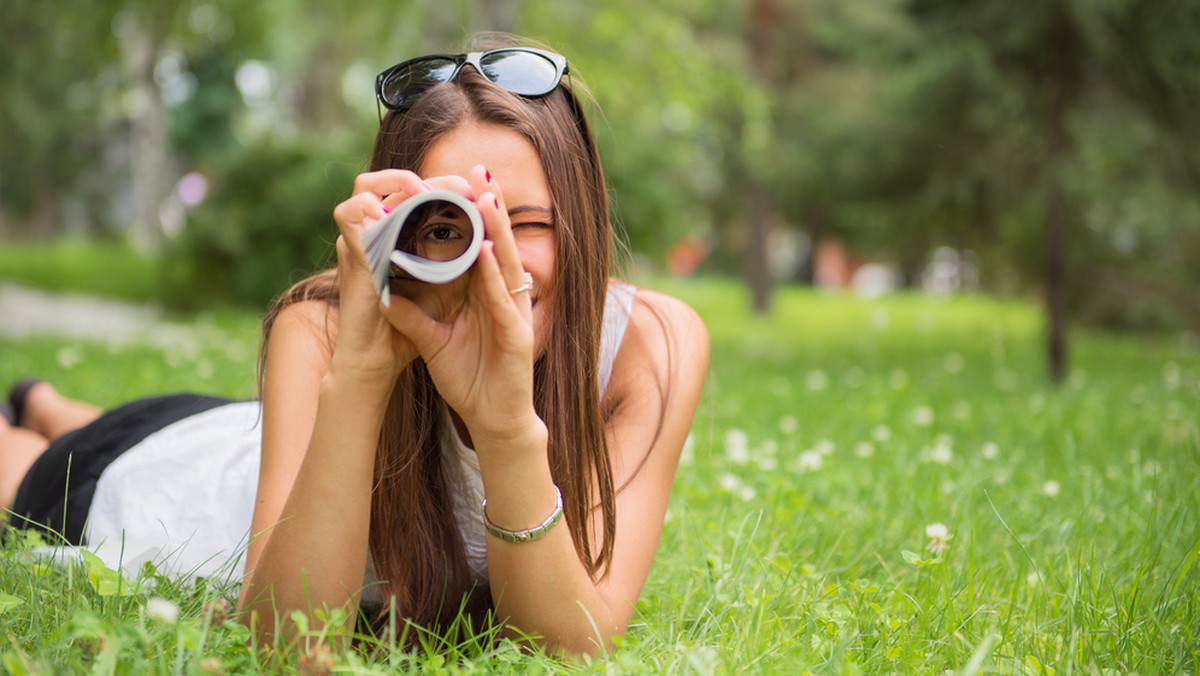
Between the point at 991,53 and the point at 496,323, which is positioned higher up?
the point at 991,53

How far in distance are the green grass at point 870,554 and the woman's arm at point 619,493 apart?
76 mm

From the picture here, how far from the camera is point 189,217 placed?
10.6 metres

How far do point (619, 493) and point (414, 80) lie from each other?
0.83 metres

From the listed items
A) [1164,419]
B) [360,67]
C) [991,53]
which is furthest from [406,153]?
[360,67]

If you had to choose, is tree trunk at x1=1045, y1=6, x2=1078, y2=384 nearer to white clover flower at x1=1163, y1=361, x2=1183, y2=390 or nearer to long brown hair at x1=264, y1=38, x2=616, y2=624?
white clover flower at x1=1163, y1=361, x2=1183, y2=390

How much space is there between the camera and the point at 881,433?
3.80 meters

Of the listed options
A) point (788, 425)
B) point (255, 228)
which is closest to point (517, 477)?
point (788, 425)

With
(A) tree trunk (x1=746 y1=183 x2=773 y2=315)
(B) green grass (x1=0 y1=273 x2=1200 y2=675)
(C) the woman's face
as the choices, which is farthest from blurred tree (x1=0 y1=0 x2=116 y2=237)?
(A) tree trunk (x1=746 y1=183 x2=773 y2=315)

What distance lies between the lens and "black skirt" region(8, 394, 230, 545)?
2094mm

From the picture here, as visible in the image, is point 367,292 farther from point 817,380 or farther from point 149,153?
point 149,153

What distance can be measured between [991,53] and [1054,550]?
195 inches

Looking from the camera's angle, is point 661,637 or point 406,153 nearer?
point 406,153

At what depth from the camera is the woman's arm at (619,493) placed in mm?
1349

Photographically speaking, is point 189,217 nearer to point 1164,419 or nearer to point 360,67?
point 1164,419
